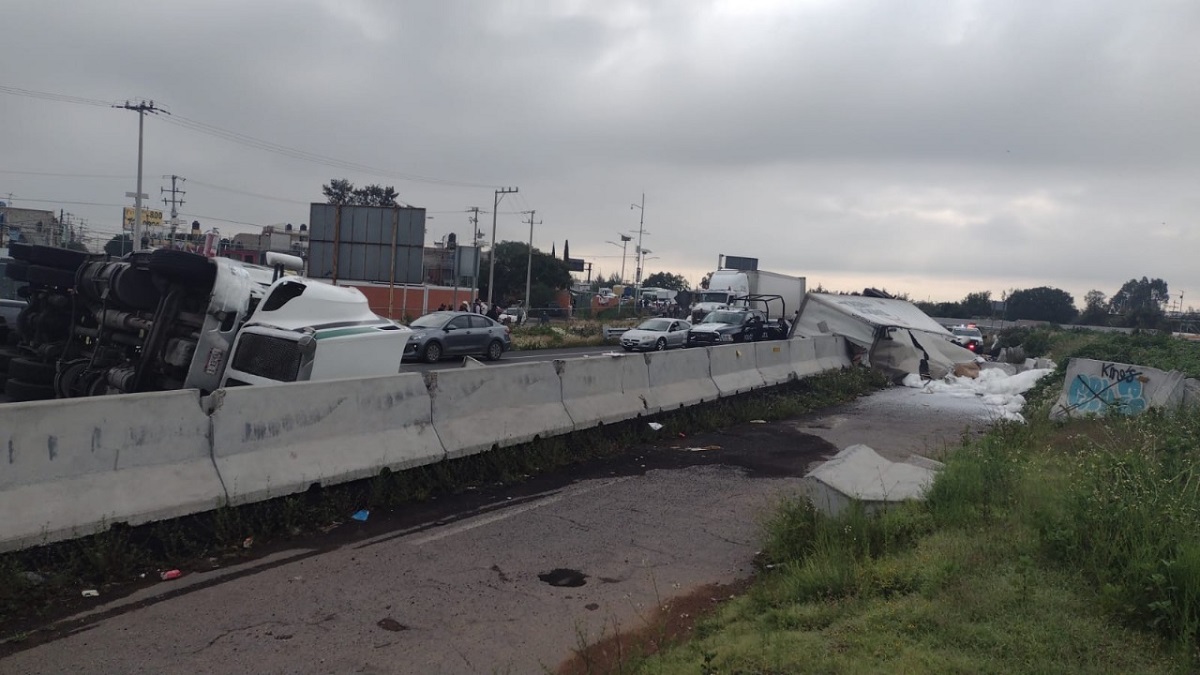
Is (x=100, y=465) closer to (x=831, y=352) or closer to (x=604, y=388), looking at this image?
(x=604, y=388)

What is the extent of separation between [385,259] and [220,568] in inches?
1004

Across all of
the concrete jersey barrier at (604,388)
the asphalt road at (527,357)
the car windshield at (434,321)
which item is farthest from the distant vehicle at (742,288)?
the concrete jersey barrier at (604,388)

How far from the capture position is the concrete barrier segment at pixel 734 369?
45.2 feet

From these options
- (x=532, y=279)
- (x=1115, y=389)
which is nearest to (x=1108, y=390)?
(x=1115, y=389)

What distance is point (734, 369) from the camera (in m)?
14.5

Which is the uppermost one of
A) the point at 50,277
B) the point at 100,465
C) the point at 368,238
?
the point at 368,238

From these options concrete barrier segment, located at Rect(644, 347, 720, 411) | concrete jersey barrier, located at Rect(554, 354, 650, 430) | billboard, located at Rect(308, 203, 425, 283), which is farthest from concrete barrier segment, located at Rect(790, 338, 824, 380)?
billboard, located at Rect(308, 203, 425, 283)

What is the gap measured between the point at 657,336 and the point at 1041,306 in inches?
2874

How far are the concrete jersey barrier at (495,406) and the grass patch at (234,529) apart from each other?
17 cm

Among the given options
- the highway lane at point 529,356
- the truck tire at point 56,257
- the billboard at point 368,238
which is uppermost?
the billboard at point 368,238

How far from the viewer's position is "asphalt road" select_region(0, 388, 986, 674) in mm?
4695

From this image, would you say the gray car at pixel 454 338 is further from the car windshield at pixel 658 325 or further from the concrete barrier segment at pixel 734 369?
the concrete barrier segment at pixel 734 369

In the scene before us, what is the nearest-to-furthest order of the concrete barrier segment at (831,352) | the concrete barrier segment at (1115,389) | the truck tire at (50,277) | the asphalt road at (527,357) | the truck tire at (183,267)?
the truck tire at (183,267) → the truck tire at (50,277) → the concrete barrier segment at (1115,389) → the concrete barrier segment at (831,352) → the asphalt road at (527,357)

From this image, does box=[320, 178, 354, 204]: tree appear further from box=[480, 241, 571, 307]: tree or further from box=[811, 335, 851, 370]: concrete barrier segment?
box=[811, 335, 851, 370]: concrete barrier segment
